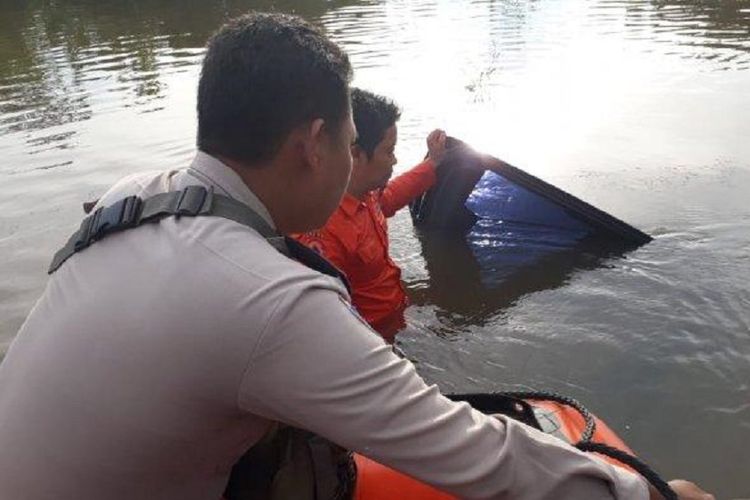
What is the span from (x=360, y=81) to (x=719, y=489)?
27.3 ft

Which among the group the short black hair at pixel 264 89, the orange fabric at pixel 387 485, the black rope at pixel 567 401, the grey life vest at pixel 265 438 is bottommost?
the black rope at pixel 567 401

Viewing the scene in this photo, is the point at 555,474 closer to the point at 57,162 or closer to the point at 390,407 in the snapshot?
the point at 390,407

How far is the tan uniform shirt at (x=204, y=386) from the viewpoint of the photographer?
3.85ft

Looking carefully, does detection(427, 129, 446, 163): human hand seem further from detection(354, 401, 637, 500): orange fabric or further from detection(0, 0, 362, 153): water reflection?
detection(0, 0, 362, 153): water reflection

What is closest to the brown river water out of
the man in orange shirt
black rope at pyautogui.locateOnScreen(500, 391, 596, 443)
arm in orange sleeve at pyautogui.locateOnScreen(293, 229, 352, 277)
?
the man in orange shirt

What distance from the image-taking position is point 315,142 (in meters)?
1.46

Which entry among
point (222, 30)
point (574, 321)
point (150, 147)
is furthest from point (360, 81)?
point (222, 30)

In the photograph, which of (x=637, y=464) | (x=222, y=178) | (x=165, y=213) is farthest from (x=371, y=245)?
(x=165, y=213)

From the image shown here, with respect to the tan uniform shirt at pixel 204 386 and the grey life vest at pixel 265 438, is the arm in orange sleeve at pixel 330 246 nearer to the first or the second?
the grey life vest at pixel 265 438

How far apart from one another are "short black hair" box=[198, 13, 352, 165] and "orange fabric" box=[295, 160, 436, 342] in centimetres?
160

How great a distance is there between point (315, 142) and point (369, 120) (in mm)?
1915

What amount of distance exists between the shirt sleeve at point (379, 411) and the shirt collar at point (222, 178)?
1.09 ft

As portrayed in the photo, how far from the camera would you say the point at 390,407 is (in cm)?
121

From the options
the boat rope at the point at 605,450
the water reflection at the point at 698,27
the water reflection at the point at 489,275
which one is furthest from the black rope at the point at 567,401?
the water reflection at the point at 698,27
